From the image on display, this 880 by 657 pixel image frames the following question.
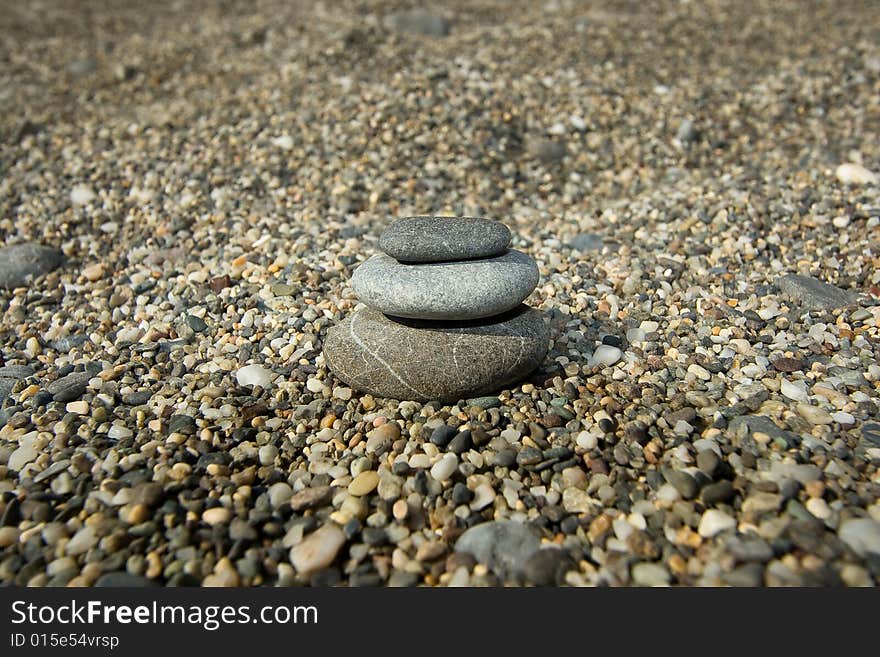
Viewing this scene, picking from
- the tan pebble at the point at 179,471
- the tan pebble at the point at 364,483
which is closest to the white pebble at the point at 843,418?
the tan pebble at the point at 364,483

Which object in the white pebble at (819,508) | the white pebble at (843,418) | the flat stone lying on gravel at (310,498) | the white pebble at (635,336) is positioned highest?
the flat stone lying on gravel at (310,498)

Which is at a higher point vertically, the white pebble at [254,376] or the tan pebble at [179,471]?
the tan pebble at [179,471]

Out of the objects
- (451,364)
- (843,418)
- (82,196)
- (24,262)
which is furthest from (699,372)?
(82,196)

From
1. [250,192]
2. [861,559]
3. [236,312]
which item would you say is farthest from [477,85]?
[861,559]

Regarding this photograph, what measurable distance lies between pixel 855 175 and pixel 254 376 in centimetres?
496

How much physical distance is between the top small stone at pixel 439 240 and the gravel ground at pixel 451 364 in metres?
0.75

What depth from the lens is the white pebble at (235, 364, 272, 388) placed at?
3297 millimetres

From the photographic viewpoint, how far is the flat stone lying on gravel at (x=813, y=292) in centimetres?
371

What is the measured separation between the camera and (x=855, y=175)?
4.99m

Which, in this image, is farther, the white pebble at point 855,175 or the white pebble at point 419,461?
the white pebble at point 855,175

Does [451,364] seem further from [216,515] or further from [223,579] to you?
[223,579]

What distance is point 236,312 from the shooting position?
3916 millimetres

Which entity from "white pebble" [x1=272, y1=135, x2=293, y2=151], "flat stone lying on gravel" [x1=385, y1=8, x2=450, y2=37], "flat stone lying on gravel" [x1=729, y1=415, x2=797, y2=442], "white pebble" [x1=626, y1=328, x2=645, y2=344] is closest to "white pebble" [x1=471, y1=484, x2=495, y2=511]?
"flat stone lying on gravel" [x1=729, y1=415, x2=797, y2=442]

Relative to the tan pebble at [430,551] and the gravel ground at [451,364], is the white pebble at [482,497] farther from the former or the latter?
the tan pebble at [430,551]
